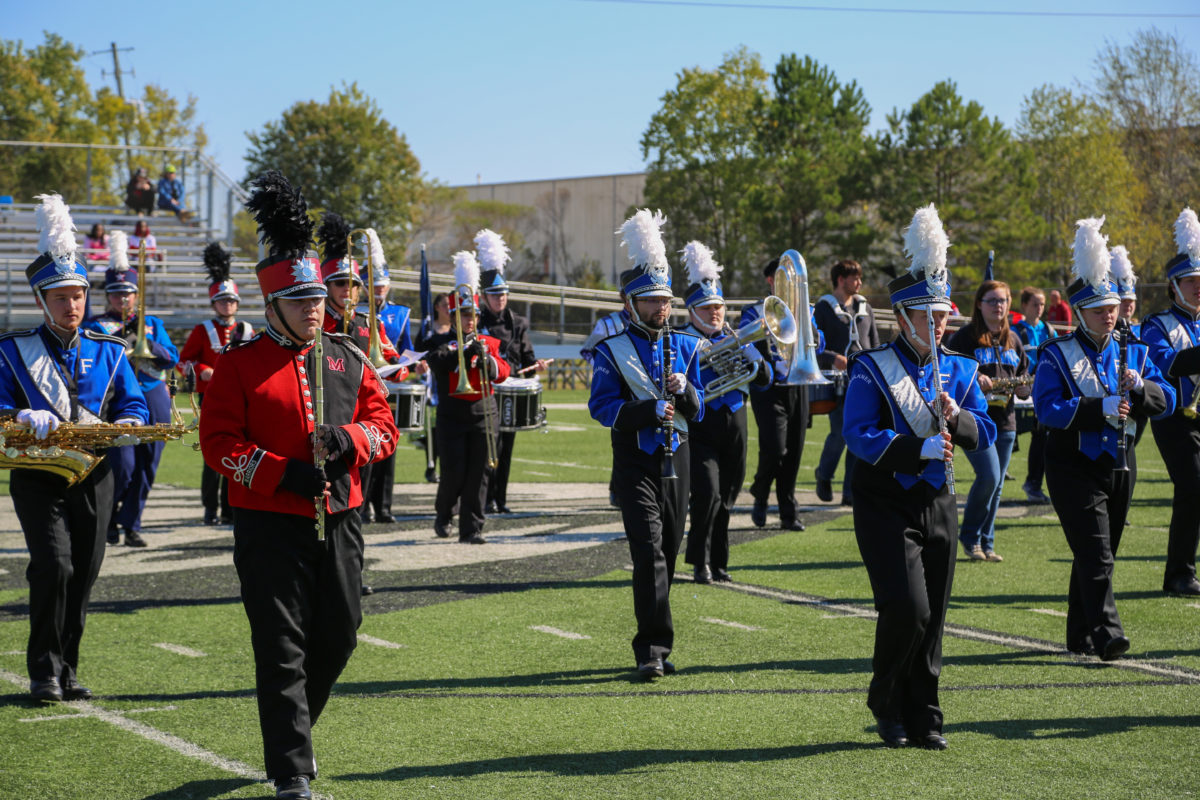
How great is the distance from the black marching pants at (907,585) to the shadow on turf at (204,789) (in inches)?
97.4

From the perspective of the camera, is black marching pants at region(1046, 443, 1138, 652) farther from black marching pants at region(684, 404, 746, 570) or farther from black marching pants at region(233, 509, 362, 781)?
black marching pants at region(233, 509, 362, 781)

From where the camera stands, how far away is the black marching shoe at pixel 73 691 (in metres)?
6.12

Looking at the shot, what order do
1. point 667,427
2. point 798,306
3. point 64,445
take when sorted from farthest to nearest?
point 798,306 → point 667,427 → point 64,445

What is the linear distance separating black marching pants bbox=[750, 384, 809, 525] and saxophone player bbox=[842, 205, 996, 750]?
5.21 m

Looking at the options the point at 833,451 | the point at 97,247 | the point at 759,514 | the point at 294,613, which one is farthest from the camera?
the point at 97,247

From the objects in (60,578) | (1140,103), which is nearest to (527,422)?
(60,578)

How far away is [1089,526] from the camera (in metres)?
6.70

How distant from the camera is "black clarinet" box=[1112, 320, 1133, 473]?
6.81 metres

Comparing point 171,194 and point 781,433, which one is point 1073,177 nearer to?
point 171,194

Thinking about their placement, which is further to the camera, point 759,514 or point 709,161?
point 709,161

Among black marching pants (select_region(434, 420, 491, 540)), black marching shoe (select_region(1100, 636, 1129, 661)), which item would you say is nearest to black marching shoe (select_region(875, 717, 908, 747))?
black marching shoe (select_region(1100, 636, 1129, 661))

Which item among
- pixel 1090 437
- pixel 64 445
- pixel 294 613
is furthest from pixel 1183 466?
pixel 64 445

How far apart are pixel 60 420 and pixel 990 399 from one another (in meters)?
6.66

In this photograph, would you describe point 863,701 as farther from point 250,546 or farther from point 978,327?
point 978,327
